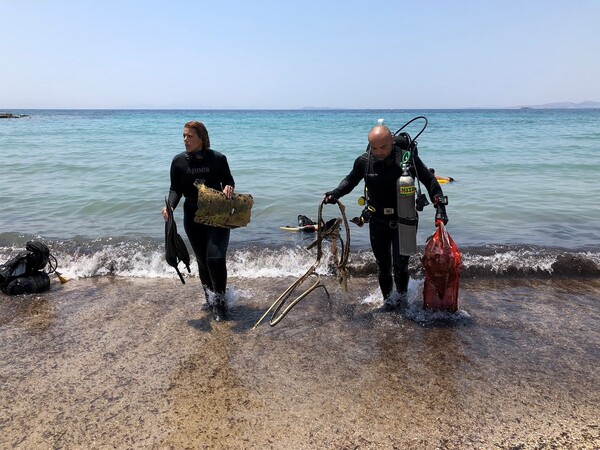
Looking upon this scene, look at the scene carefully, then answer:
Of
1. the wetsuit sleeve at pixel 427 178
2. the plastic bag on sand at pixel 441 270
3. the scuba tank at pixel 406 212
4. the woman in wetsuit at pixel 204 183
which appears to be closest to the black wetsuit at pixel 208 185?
the woman in wetsuit at pixel 204 183

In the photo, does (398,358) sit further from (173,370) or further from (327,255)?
(327,255)

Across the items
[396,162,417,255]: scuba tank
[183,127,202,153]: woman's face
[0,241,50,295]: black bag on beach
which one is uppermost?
[183,127,202,153]: woman's face

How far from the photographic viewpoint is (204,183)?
4426 mm

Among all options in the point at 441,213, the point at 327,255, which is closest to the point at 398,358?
the point at 441,213

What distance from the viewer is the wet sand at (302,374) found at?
2.83 meters

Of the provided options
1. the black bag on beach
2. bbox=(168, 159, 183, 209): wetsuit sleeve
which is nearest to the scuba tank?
bbox=(168, 159, 183, 209): wetsuit sleeve

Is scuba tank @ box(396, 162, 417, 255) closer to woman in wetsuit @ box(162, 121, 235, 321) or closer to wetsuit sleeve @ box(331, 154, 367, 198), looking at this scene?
wetsuit sleeve @ box(331, 154, 367, 198)

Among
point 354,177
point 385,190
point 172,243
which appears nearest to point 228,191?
point 172,243

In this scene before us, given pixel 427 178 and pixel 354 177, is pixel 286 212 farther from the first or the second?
pixel 427 178

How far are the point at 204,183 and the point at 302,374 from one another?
2019mm

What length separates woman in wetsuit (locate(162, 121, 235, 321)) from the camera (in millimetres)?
4371

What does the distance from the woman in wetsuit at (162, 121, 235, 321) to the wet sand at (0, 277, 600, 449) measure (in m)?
0.46

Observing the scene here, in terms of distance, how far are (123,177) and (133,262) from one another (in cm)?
898

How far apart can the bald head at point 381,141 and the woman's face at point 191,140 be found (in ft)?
5.25
